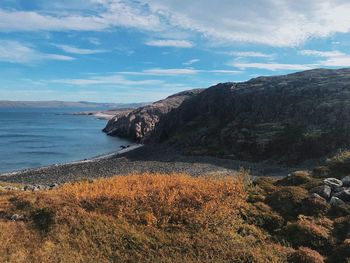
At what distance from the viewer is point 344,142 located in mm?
52656

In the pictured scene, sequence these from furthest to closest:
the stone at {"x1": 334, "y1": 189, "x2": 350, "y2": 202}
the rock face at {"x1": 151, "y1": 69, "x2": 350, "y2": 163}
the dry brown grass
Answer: the rock face at {"x1": 151, "y1": 69, "x2": 350, "y2": 163} < the stone at {"x1": 334, "y1": 189, "x2": 350, "y2": 202} < the dry brown grass

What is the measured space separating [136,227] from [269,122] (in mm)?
60524

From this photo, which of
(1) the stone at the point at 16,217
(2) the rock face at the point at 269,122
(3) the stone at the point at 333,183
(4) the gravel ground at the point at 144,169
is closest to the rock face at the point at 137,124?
(2) the rock face at the point at 269,122

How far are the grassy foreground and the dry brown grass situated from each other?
0.03m

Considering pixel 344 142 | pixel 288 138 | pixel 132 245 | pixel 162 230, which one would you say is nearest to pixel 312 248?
pixel 162 230

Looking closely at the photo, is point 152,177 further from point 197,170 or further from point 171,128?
point 171,128

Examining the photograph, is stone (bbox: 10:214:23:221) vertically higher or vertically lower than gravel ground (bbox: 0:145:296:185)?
higher

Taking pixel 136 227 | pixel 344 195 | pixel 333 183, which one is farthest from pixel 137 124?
pixel 136 227

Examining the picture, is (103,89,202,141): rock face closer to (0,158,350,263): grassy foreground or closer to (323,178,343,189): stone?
(323,178,343,189): stone

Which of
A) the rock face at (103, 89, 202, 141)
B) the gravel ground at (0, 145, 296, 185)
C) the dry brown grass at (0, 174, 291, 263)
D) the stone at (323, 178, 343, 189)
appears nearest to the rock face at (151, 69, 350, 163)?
the gravel ground at (0, 145, 296, 185)

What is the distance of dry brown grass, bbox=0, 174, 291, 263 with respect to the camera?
1098 centimetres

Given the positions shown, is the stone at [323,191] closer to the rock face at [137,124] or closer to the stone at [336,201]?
the stone at [336,201]

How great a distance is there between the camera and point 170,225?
40.8ft

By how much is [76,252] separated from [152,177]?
6268 millimetres
